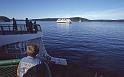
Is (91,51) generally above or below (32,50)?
below

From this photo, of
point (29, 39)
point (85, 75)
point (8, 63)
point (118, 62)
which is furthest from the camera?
point (29, 39)

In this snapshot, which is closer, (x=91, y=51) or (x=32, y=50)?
(x=32, y=50)

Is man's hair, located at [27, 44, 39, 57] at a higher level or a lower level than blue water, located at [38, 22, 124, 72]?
higher

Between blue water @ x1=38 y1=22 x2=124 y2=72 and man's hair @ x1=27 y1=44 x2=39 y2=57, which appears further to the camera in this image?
blue water @ x1=38 y1=22 x2=124 y2=72

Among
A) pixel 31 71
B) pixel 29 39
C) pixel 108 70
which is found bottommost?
pixel 108 70

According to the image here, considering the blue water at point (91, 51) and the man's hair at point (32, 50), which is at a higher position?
the man's hair at point (32, 50)

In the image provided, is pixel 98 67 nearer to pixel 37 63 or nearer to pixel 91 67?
pixel 91 67

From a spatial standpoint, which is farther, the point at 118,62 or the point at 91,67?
the point at 118,62

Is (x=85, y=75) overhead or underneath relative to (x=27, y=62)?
underneath

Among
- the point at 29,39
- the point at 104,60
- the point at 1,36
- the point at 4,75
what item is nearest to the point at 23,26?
the point at 29,39

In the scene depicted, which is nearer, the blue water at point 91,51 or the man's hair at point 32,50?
the man's hair at point 32,50

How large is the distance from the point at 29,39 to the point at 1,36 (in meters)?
5.66

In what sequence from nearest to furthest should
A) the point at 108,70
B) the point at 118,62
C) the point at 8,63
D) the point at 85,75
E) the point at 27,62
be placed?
the point at 27,62
the point at 8,63
the point at 85,75
the point at 108,70
the point at 118,62

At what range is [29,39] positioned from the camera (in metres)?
27.9
